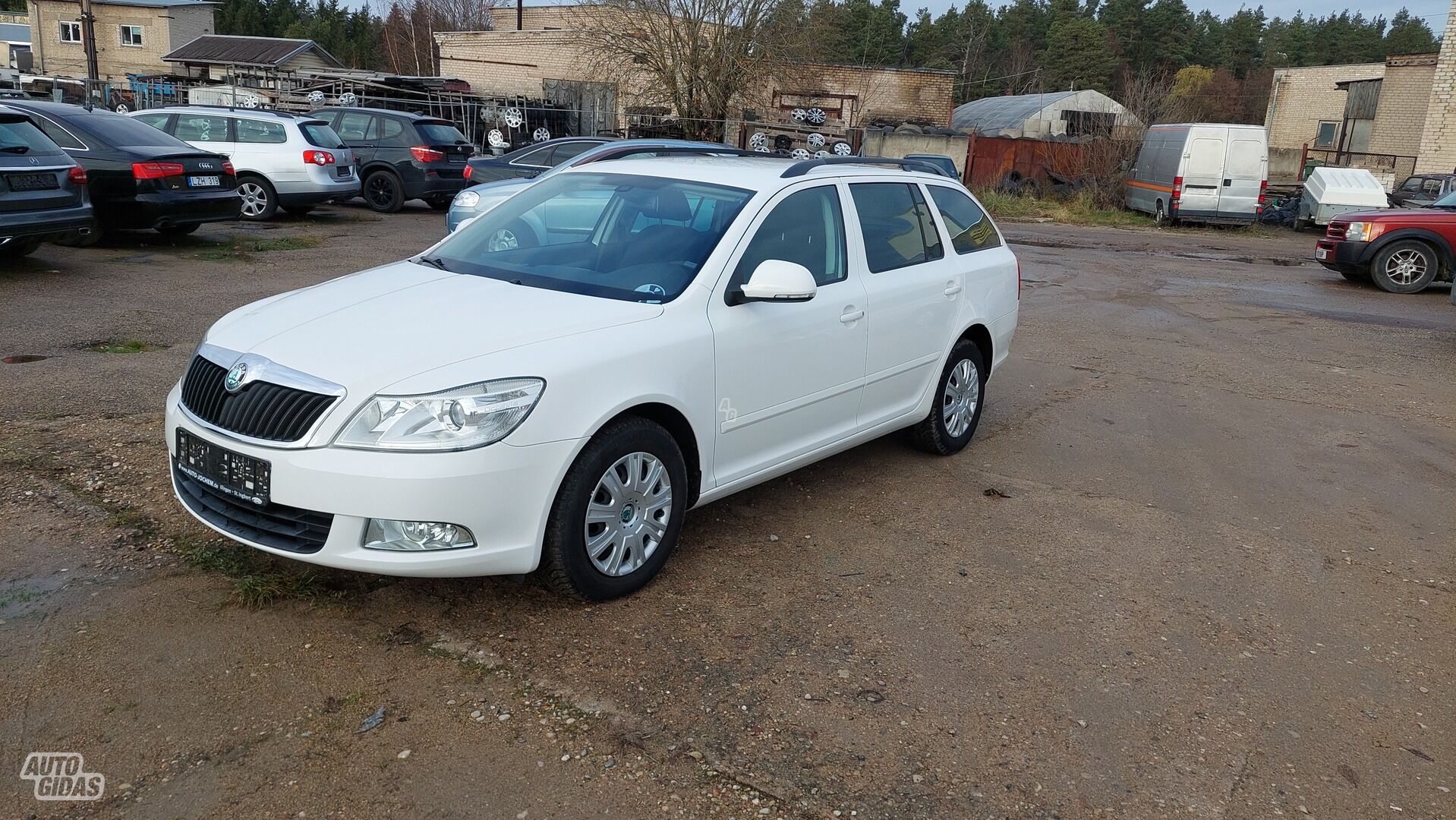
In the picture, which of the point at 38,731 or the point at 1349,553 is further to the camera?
the point at 1349,553

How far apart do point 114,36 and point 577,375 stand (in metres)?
67.5

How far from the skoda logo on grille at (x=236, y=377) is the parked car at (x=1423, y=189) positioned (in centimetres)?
2480

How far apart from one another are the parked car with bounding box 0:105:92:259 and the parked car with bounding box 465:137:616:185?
6377 millimetres

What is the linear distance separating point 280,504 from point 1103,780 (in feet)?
9.03

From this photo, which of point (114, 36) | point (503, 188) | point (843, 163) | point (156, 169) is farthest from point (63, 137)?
point (114, 36)

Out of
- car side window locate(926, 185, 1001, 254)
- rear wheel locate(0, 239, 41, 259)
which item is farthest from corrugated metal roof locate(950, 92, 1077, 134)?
car side window locate(926, 185, 1001, 254)

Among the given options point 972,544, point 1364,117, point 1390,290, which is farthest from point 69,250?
point 1364,117

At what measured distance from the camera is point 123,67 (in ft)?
194

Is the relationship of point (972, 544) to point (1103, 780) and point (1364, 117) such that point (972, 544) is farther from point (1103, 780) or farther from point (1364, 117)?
point (1364, 117)

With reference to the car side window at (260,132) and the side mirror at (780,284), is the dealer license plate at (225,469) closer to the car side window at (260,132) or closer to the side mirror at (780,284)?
the side mirror at (780,284)

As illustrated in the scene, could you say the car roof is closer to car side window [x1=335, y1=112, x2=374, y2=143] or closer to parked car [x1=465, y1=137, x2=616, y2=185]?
parked car [x1=465, y1=137, x2=616, y2=185]

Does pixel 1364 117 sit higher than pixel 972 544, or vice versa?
pixel 1364 117

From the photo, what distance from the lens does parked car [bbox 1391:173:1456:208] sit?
23.5m

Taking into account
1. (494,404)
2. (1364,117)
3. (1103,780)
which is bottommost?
(1103,780)
